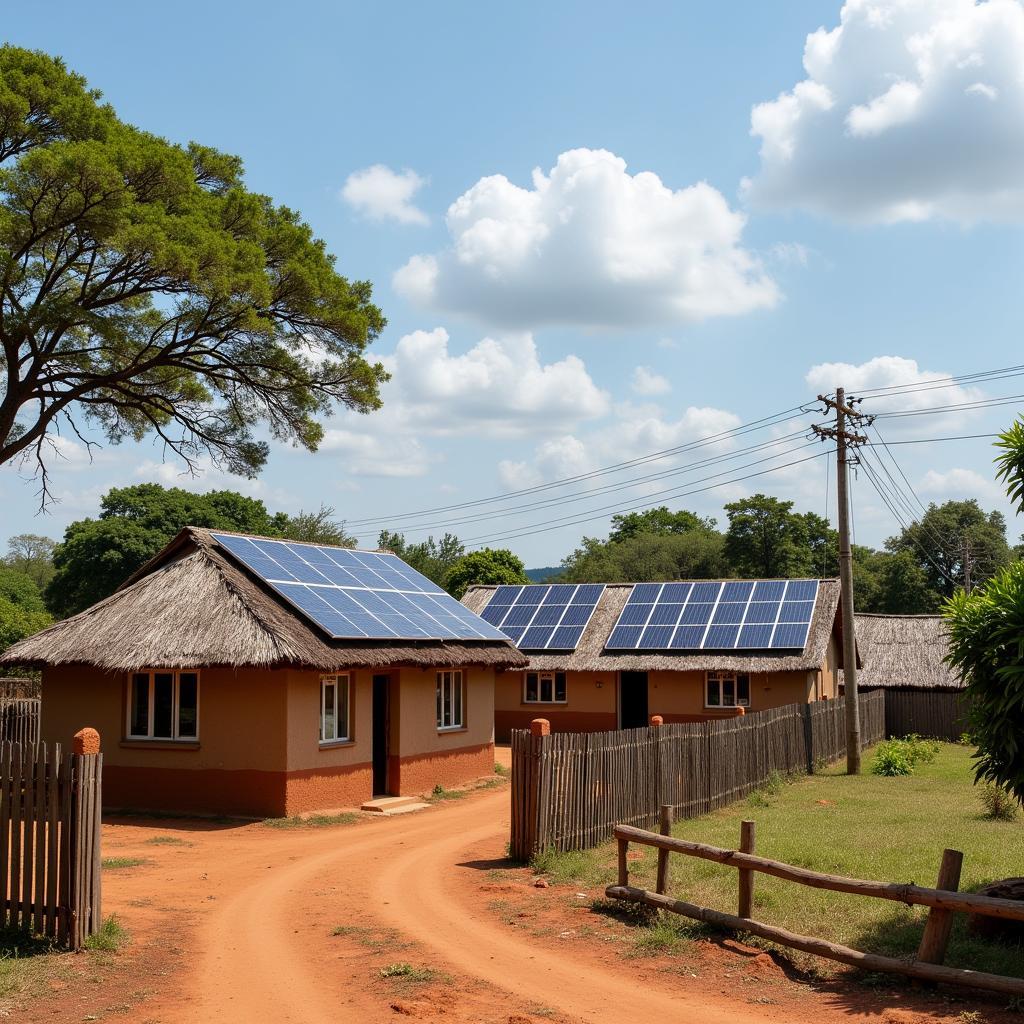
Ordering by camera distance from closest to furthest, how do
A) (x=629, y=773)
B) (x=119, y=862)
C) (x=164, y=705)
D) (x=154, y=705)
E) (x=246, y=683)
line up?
(x=119, y=862), (x=629, y=773), (x=246, y=683), (x=164, y=705), (x=154, y=705)

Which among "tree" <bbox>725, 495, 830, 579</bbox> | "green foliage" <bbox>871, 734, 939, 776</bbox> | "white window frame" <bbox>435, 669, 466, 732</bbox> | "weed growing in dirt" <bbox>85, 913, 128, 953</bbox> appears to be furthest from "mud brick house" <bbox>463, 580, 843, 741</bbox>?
"tree" <bbox>725, 495, 830, 579</bbox>

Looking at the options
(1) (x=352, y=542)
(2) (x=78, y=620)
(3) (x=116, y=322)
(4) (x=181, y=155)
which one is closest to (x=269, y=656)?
(2) (x=78, y=620)

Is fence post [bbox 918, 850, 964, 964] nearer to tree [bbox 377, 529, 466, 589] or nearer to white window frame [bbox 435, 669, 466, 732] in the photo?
white window frame [bbox 435, 669, 466, 732]

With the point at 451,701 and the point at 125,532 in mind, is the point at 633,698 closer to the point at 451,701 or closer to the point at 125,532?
the point at 451,701

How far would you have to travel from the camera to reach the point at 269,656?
17.7m

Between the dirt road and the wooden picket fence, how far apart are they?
701 millimetres

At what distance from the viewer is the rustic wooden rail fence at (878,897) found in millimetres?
8156

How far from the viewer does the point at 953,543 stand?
2869 inches

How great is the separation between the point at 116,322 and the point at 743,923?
1957 centimetres

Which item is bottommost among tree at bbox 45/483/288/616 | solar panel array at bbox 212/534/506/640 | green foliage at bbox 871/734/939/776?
green foliage at bbox 871/734/939/776

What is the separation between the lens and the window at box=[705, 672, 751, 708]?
31.5 metres

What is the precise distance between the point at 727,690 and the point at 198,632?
18.0m

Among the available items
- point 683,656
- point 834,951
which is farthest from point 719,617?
point 834,951

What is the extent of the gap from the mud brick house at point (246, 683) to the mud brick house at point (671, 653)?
10.0 metres
